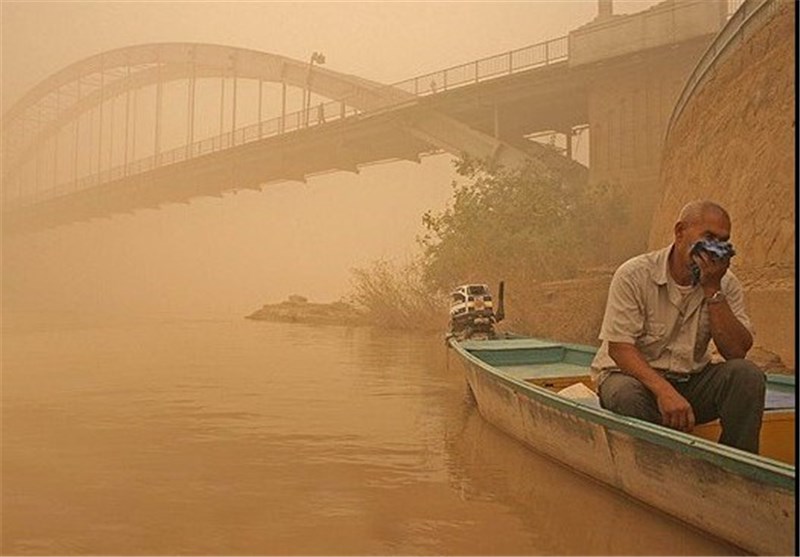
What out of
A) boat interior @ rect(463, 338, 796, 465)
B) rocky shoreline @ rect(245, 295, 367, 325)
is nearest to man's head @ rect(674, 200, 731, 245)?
boat interior @ rect(463, 338, 796, 465)

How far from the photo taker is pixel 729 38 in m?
10.1

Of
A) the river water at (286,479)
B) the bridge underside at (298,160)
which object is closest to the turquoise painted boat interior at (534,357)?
the river water at (286,479)

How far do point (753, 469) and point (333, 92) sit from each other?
89.1 ft

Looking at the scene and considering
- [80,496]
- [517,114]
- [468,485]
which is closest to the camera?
[80,496]

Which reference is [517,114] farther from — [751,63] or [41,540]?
[41,540]

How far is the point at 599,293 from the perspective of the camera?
42.4ft

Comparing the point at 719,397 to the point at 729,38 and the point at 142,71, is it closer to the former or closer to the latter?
the point at 729,38

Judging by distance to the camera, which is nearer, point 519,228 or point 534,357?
point 534,357

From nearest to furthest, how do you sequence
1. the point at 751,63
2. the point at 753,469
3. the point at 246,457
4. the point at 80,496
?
the point at 753,469, the point at 80,496, the point at 246,457, the point at 751,63

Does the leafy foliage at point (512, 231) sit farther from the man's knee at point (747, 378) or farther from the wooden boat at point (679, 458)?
the man's knee at point (747, 378)

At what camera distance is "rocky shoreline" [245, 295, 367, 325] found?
77.3 feet

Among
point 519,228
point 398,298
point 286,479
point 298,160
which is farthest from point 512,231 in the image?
point 286,479

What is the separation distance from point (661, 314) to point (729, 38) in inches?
348

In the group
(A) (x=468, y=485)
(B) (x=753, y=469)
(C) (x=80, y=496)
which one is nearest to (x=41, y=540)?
(C) (x=80, y=496)
